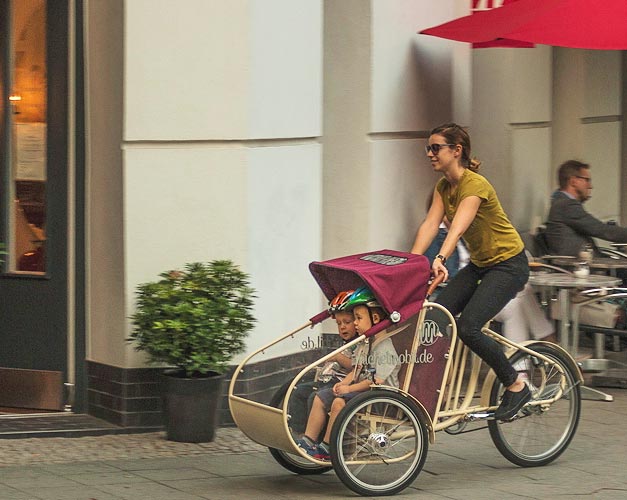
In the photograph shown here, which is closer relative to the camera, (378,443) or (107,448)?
(378,443)

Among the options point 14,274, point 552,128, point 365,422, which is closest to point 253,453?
point 365,422

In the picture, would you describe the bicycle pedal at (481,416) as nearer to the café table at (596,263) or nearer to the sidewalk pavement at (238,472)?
the sidewalk pavement at (238,472)

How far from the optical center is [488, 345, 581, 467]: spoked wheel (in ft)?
24.4

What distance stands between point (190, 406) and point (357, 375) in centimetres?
153

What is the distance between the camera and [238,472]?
7332 millimetres

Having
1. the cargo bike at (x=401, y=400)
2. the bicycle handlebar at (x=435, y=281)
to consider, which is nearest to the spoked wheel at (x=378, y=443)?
the cargo bike at (x=401, y=400)

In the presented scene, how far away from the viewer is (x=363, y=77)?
9.68 m

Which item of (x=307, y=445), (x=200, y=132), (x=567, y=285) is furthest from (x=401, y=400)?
(x=567, y=285)

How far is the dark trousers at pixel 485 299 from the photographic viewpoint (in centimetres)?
713

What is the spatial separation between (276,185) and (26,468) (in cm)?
249

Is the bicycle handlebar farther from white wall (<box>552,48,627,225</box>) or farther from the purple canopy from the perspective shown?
white wall (<box>552,48,627,225</box>)

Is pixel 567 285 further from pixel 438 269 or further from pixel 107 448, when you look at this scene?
pixel 107 448

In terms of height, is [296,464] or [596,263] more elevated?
[596,263]

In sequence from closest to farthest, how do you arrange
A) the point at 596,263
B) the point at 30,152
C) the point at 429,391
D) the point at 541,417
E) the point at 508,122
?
the point at 429,391 → the point at 541,417 → the point at 30,152 → the point at 596,263 → the point at 508,122
